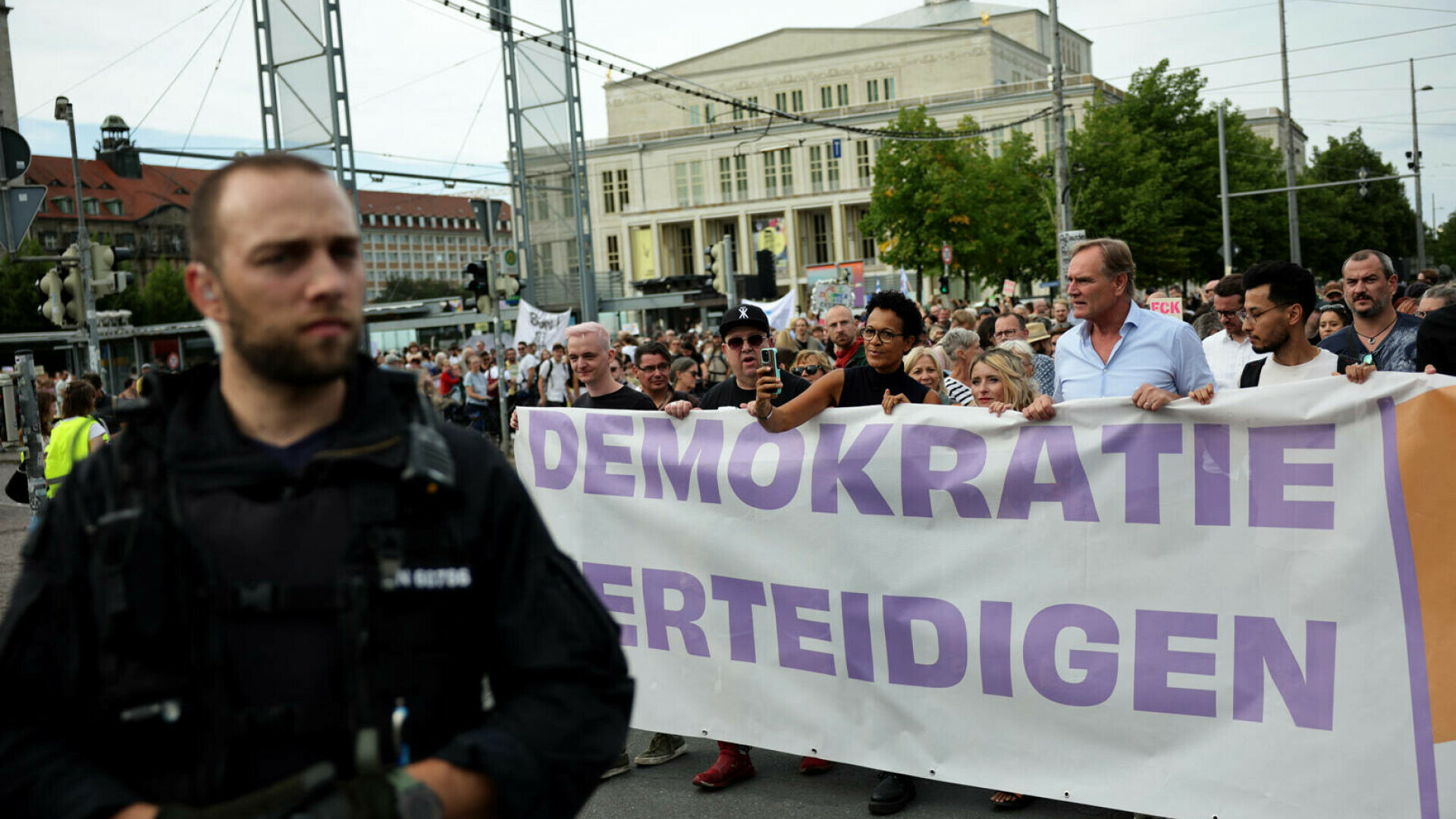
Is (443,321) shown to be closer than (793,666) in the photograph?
No

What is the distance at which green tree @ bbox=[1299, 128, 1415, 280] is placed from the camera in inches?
2685

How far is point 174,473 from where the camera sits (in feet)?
5.44

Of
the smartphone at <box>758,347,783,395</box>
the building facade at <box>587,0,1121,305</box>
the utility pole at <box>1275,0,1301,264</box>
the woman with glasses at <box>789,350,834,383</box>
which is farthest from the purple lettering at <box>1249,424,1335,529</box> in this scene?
the building facade at <box>587,0,1121,305</box>

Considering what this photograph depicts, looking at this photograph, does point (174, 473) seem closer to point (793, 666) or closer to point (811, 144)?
point (793, 666)

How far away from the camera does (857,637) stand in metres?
4.95

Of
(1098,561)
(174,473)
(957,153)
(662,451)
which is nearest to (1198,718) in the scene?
(1098,561)

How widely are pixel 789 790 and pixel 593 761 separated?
3.55m

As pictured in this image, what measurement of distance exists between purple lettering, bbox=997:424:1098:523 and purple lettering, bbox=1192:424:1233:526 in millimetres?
365

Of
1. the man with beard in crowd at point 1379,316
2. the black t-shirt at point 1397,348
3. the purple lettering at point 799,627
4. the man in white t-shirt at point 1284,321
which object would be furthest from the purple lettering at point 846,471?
the man with beard in crowd at point 1379,316

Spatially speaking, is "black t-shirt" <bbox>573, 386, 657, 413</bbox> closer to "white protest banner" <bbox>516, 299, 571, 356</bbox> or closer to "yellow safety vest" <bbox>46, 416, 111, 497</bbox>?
"yellow safety vest" <bbox>46, 416, 111, 497</bbox>

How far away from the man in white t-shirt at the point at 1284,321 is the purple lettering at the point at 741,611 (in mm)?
2272

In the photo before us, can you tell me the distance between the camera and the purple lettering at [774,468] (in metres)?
5.20

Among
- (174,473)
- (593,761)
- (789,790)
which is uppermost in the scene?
(174,473)

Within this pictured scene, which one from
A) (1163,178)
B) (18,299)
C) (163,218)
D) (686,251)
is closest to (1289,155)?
(1163,178)
